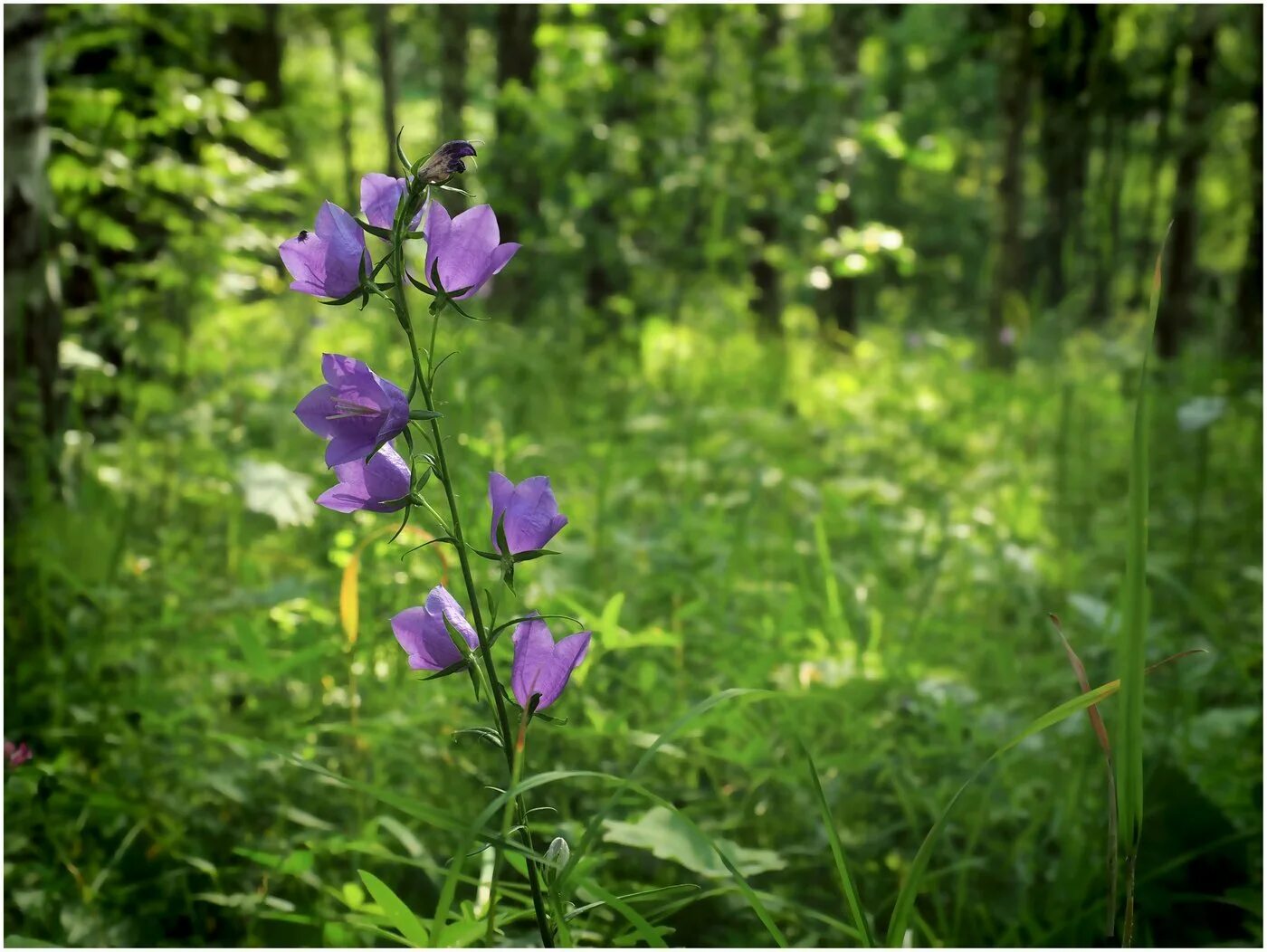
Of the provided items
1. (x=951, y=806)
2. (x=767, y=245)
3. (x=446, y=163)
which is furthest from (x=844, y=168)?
(x=951, y=806)

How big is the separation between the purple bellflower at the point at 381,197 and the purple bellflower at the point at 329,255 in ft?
0.10

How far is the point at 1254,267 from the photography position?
5398 millimetres

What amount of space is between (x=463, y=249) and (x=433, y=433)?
171 mm

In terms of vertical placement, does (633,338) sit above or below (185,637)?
above

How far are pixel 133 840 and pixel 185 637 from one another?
521mm

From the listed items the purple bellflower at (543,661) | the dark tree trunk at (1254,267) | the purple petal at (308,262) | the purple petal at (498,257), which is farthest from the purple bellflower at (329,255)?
the dark tree trunk at (1254,267)

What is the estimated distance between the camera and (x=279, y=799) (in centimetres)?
184

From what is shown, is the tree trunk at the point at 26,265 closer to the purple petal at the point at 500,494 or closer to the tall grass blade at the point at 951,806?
the purple petal at the point at 500,494

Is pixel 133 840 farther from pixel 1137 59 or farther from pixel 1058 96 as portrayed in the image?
pixel 1137 59

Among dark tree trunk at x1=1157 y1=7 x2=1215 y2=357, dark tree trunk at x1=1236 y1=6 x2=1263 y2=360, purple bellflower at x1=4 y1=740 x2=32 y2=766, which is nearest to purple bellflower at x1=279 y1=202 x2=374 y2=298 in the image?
purple bellflower at x1=4 y1=740 x2=32 y2=766

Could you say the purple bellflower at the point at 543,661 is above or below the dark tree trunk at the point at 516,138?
below

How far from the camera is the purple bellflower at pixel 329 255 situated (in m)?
0.88

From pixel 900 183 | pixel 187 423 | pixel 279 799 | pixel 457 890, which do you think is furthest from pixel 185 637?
pixel 900 183

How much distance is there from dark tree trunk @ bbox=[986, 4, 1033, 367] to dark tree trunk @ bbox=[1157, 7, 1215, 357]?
4.60ft
